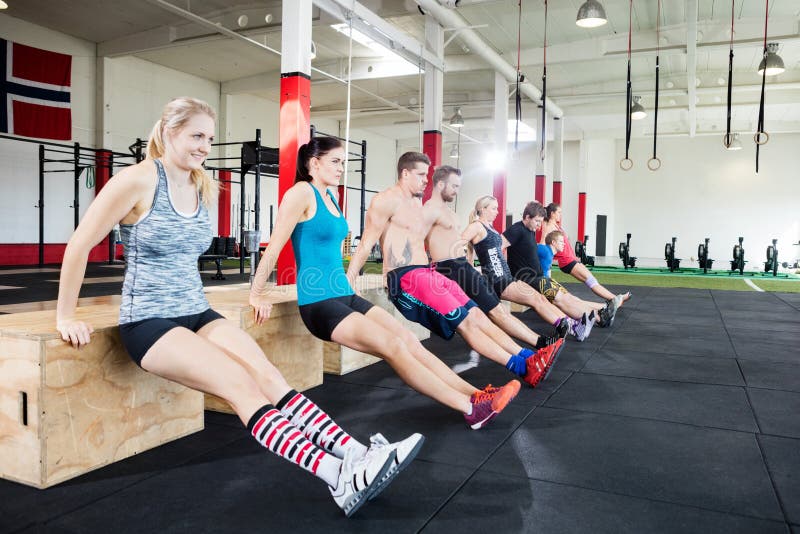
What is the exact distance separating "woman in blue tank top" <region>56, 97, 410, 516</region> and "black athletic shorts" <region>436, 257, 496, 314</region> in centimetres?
179

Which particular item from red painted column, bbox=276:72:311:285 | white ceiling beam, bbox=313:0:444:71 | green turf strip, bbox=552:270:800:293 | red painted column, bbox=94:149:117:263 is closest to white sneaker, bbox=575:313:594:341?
red painted column, bbox=276:72:311:285

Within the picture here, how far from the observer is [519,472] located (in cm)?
195

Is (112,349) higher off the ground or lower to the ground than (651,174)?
lower

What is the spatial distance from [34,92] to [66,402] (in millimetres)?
9677

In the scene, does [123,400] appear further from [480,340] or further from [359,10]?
[359,10]

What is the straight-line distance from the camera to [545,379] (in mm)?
3225

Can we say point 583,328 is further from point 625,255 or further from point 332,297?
point 625,255

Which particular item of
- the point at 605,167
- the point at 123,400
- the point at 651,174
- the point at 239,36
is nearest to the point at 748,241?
the point at 651,174

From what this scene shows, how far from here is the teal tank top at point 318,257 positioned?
90.5 inches

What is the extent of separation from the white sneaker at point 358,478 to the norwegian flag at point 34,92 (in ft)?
32.9

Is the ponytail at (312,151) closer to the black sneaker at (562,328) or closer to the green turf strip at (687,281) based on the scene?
the black sneaker at (562,328)

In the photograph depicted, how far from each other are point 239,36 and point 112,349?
320 inches

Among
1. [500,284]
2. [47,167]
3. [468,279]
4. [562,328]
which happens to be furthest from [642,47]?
[47,167]

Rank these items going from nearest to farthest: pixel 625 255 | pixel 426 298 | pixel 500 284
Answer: pixel 426 298 → pixel 500 284 → pixel 625 255
